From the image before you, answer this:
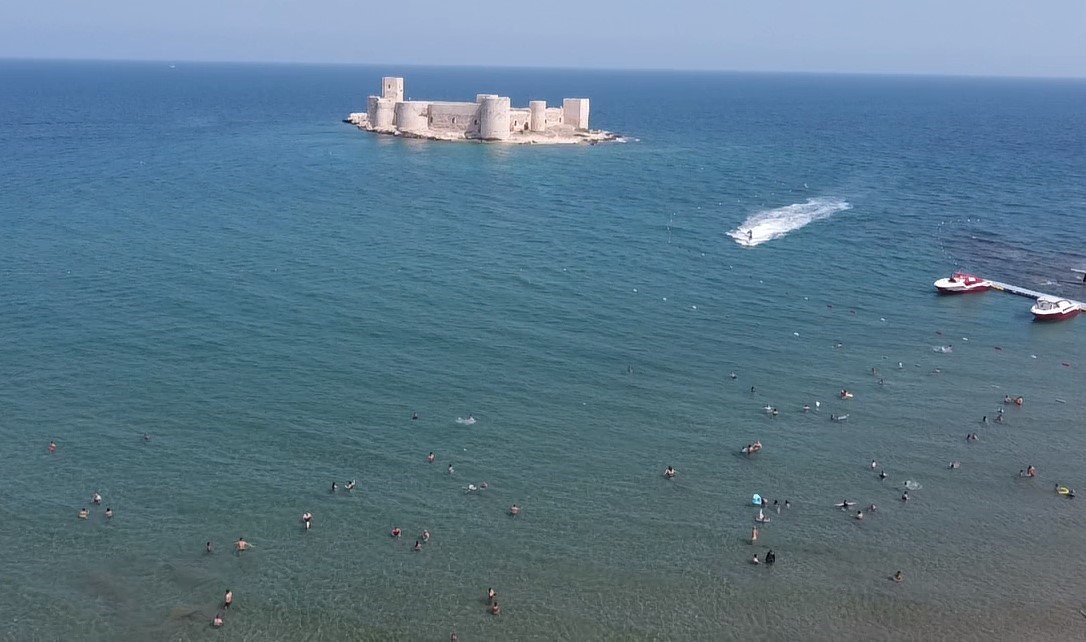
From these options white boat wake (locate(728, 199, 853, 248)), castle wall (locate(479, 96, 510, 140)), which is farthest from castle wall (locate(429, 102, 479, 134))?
white boat wake (locate(728, 199, 853, 248))

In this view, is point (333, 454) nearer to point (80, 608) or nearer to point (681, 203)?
point (80, 608)

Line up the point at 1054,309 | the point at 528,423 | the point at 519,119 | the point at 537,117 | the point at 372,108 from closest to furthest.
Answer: the point at 528,423
the point at 1054,309
the point at 519,119
the point at 537,117
the point at 372,108


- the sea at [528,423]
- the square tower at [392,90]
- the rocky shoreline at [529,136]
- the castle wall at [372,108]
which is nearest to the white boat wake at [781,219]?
the sea at [528,423]

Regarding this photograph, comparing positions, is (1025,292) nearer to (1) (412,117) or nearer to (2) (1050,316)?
(2) (1050,316)

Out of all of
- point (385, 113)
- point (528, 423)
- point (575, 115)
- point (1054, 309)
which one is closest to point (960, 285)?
point (1054, 309)

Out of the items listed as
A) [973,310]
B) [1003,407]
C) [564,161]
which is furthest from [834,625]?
[564,161]

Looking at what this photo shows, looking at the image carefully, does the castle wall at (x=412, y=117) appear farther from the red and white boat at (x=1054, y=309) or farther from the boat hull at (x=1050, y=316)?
the boat hull at (x=1050, y=316)

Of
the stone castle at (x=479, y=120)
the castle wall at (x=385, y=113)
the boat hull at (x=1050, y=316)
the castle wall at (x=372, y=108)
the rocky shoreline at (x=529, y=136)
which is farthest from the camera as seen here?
the castle wall at (x=372, y=108)
